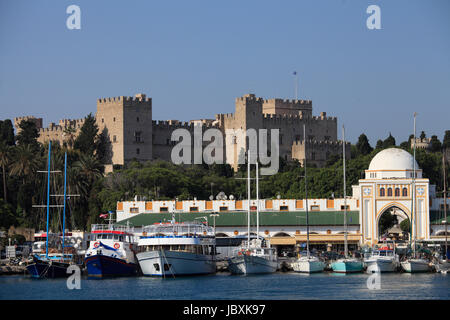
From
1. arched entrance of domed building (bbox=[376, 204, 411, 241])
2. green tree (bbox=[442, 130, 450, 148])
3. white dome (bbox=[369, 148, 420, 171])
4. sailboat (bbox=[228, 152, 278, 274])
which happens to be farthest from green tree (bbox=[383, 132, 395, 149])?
sailboat (bbox=[228, 152, 278, 274])

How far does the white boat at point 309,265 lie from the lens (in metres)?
74.5

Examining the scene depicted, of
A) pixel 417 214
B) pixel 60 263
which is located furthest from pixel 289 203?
pixel 60 263

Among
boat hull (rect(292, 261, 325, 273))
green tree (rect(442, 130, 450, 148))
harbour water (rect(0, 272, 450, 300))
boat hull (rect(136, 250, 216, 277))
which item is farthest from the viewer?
green tree (rect(442, 130, 450, 148))

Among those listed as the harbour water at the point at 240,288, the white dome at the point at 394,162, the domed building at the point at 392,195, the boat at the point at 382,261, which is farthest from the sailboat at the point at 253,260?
the white dome at the point at 394,162

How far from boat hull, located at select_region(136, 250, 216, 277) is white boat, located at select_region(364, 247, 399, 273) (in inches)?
453

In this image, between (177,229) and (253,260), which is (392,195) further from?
(177,229)

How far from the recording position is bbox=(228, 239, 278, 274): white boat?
7369 centimetres

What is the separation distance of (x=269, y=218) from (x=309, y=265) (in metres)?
23.9

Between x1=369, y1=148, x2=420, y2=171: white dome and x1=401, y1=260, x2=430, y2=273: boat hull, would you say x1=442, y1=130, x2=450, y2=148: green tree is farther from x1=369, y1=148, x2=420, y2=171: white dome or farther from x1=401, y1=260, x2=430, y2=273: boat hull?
x1=401, y1=260, x2=430, y2=273: boat hull

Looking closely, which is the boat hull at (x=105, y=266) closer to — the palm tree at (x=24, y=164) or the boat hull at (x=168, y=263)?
the boat hull at (x=168, y=263)

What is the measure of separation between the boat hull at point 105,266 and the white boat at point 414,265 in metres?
18.6

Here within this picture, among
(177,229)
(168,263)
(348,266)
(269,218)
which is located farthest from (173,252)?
(269,218)
